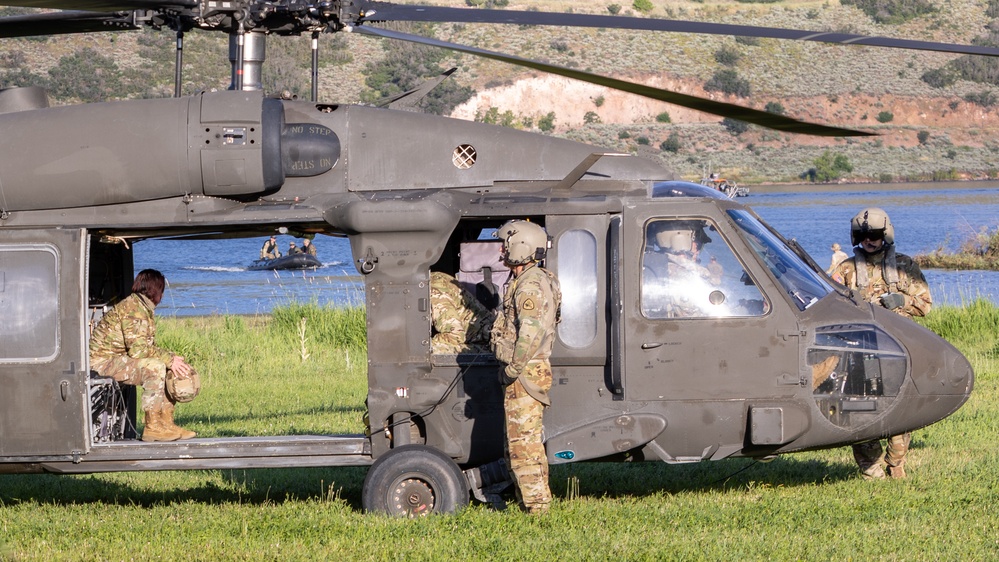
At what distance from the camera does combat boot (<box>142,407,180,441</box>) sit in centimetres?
921

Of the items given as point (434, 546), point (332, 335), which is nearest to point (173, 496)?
point (434, 546)

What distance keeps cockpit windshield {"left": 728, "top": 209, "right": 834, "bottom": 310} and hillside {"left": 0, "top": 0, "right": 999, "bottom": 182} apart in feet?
186

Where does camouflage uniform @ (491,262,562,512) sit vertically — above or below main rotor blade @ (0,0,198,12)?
below

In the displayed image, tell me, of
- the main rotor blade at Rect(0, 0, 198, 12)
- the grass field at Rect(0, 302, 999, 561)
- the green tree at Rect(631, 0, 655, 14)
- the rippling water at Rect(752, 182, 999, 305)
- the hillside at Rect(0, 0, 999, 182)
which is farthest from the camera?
the green tree at Rect(631, 0, 655, 14)

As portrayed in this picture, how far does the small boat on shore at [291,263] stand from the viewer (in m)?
36.7

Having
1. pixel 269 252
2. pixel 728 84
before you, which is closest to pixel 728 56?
pixel 728 84

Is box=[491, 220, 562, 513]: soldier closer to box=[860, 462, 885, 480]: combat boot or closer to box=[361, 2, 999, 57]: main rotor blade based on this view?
box=[361, 2, 999, 57]: main rotor blade

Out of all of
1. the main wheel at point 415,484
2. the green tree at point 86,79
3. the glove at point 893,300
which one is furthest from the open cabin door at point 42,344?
the green tree at point 86,79

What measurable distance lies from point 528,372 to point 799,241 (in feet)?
110

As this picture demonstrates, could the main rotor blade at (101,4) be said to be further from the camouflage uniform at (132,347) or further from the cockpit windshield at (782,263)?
the cockpit windshield at (782,263)

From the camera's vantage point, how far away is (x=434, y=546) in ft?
24.0

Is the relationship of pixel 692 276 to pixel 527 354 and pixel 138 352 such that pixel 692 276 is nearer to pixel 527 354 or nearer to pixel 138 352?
pixel 527 354

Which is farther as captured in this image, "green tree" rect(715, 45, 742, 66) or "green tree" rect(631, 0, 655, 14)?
"green tree" rect(631, 0, 655, 14)

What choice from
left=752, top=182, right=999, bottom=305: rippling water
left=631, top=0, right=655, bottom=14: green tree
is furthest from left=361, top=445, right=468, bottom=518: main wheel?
left=631, top=0, right=655, bottom=14: green tree
